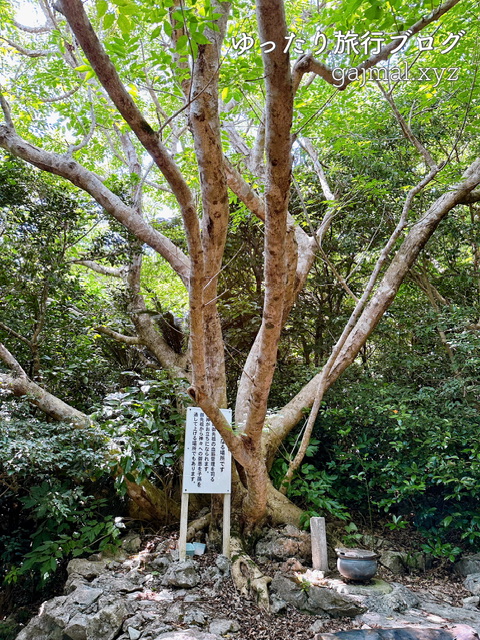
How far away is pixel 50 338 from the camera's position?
545cm

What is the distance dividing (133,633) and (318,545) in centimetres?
198

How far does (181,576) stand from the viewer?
3.63 meters

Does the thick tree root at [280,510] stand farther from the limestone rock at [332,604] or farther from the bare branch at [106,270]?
the bare branch at [106,270]

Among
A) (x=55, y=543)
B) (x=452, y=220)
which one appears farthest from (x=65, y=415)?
(x=452, y=220)

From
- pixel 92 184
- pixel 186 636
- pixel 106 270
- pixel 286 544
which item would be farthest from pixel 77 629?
pixel 106 270

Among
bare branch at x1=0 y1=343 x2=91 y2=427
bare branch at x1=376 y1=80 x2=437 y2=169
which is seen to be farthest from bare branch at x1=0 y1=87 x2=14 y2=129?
bare branch at x1=376 y1=80 x2=437 y2=169

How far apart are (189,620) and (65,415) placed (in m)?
2.50

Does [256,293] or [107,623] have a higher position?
[256,293]

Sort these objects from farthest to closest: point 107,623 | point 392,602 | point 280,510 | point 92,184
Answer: point 92,184 → point 280,510 → point 392,602 → point 107,623

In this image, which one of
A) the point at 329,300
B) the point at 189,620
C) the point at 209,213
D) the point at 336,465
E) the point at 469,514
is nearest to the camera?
the point at 189,620

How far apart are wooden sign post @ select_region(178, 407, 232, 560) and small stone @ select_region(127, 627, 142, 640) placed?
1.19m

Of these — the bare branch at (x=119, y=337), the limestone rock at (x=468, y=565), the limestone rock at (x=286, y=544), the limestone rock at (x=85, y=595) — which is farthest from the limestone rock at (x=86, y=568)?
the limestone rock at (x=468, y=565)

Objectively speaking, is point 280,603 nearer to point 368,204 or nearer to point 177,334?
point 177,334

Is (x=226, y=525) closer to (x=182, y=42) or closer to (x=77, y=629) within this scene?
(x=77, y=629)
